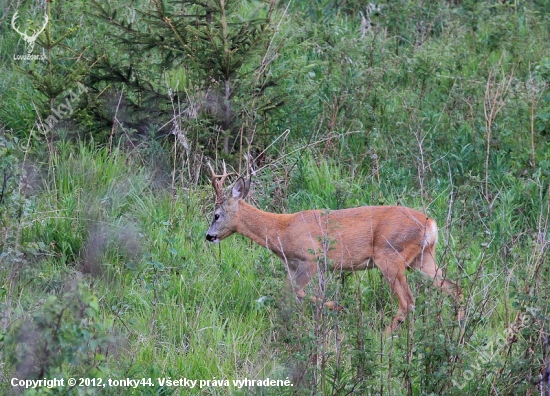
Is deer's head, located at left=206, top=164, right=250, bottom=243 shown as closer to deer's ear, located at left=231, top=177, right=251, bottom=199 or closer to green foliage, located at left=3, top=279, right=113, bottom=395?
deer's ear, located at left=231, top=177, right=251, bottom=199

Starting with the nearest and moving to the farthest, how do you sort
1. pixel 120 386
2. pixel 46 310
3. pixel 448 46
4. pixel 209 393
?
1. pixel 46 310
2. pixel 120 386
3. pixel 209 393
4. pixel 448 46

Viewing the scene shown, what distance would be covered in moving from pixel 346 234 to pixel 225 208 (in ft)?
3.77

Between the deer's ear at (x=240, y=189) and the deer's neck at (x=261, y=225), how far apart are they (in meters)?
0.07

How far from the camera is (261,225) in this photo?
855 cm

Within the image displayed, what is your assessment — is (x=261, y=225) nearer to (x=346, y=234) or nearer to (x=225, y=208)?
(x=225, y=208)

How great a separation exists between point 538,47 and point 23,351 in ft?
29.2

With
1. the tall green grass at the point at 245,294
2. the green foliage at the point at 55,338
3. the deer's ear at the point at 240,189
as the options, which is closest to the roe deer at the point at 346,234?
the deer's ear at the point at 240,189

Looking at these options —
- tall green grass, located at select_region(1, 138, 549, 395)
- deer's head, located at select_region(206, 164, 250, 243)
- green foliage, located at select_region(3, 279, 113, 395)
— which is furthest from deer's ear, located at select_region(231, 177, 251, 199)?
green foliage, located at select_region(3, 279, 113, 395)

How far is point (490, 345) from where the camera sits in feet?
20.9

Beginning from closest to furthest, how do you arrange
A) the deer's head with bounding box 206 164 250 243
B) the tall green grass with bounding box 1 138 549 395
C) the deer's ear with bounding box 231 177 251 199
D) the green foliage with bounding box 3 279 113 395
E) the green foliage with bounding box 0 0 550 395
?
1. the green foliage with bounding box 3 279 113 395
2. the tall green grass with bounding box 1 138 549 395
3. the green foliage with bounding box 0 0 550 395
4. the deer's head with bounding box 206 164 250 243
5. the deer's ear with bounding box 231 177 251 199

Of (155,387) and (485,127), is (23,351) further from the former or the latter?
(485,127)

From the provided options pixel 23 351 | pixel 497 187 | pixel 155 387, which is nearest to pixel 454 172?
pixel 497 187

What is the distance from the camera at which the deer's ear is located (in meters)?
8.60

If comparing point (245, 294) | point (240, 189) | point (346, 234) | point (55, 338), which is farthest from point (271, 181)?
point (55, 338)
